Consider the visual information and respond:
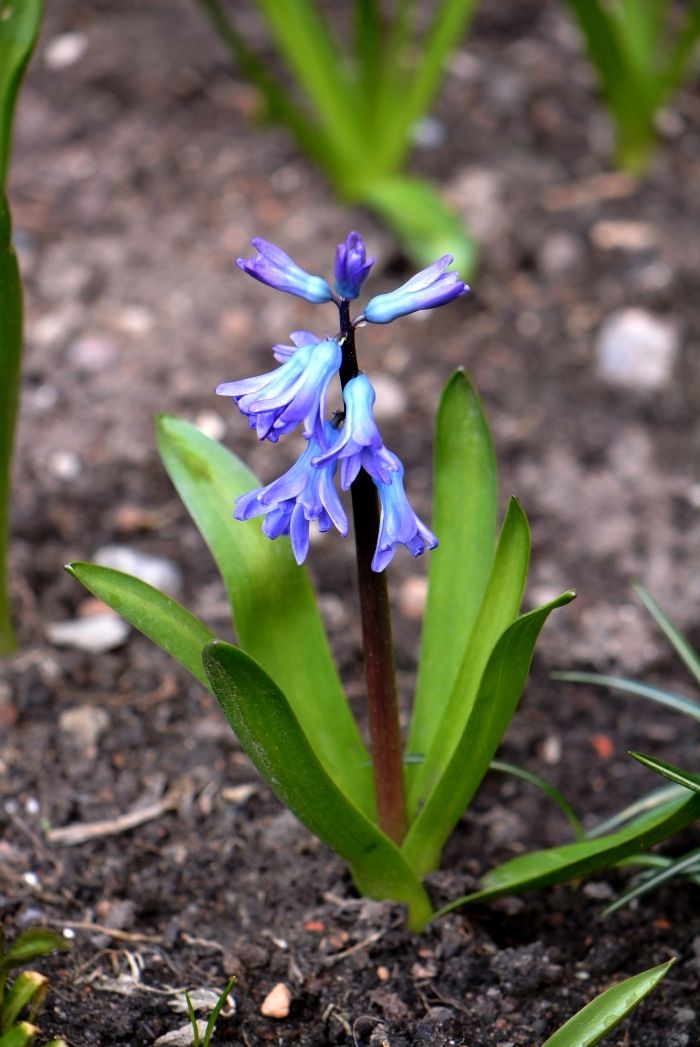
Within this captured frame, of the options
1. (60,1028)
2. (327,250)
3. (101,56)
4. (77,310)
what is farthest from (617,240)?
(60,1028)

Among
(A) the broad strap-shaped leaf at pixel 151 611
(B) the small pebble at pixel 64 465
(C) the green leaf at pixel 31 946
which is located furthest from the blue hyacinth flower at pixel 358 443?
(B) the small pebble at pixel 64 465

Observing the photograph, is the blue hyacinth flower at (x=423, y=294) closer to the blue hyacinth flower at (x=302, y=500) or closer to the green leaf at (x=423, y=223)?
the blue hyacinth flower at (x=302, y=500)

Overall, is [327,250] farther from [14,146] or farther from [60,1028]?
[60,1028]

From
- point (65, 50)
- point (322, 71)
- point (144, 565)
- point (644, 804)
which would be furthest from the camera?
point (65, 50)

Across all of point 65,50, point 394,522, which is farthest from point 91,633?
point 65,50

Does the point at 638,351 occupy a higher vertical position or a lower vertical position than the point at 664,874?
lower

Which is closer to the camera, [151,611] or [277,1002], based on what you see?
[151,611]

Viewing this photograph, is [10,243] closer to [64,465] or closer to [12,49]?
[12,49]
